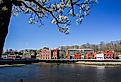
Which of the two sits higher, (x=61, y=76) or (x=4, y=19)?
(x=4, y=19)

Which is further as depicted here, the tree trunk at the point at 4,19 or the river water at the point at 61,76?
the river water at the point at 61,76

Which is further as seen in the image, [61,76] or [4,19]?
[61,76]

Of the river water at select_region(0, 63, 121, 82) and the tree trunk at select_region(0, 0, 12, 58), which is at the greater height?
the tree trunk at select_region(0, 0, 12, 58)

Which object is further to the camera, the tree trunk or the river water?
the river water

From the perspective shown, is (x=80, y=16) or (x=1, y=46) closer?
(x=1, y=46)

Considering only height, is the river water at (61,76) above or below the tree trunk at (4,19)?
below

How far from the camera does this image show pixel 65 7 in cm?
614

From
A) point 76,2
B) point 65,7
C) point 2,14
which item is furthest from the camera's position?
point 65,7

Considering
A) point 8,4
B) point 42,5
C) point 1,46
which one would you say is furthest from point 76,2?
point 1,46

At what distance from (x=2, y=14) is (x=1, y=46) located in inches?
22.7

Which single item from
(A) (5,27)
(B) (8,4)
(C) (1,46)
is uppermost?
(B) (8,4)

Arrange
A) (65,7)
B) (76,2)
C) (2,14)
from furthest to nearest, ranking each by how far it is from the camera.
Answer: (65,7) → (76,2) → (2,14)

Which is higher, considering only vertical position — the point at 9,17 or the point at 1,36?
the point at 9,17

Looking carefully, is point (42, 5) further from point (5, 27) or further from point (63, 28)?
point (5, 27)
